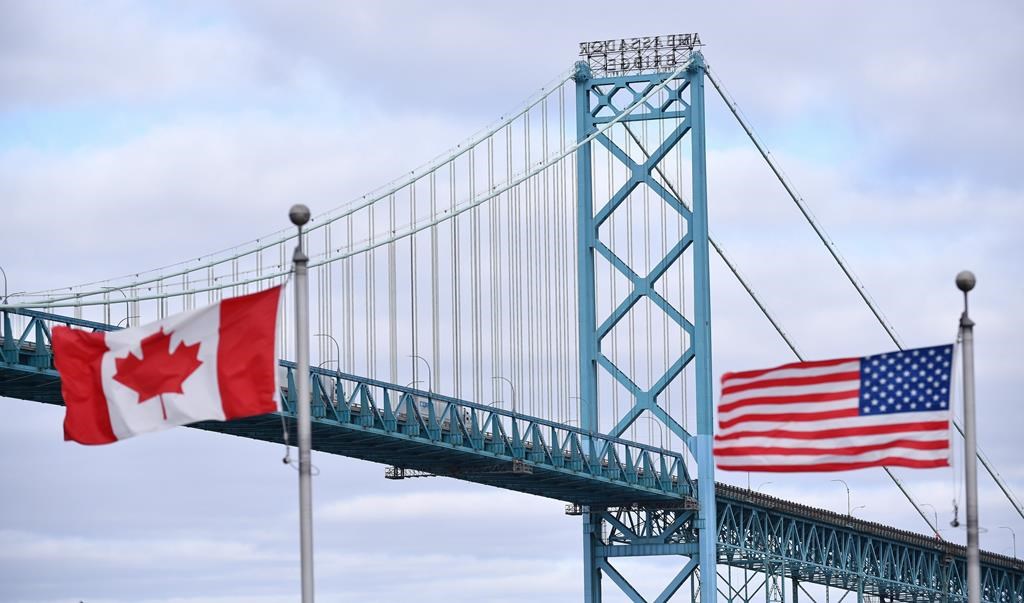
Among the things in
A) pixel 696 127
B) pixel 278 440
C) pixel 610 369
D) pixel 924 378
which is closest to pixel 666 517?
pixel 610 369

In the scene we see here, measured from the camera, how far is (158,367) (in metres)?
34.2

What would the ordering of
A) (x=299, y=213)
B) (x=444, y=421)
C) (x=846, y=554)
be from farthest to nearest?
(x=846, y=554) < (x=444, y=421) < (x=299, y=213)

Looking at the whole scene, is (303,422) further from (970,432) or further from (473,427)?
(473,427)

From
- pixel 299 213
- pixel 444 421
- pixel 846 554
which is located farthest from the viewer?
pixel 846 554

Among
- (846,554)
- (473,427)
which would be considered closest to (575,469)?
(473,427)

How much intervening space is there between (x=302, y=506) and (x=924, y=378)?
9.45 meters

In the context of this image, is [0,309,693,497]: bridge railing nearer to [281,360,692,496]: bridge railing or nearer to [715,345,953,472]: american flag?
[281,360,692,496]: bridge railing

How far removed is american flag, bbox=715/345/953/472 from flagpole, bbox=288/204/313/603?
6736mm

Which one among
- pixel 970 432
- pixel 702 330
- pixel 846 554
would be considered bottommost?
pixel 970 432

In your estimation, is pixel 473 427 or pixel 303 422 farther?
pixel 473 427

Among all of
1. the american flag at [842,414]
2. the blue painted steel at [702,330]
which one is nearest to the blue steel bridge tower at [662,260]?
the blue painted steel at [702,330]

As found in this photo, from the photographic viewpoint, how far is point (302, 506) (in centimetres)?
3331

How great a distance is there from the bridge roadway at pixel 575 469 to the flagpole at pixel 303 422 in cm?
3267

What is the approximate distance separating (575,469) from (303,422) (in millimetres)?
54903
